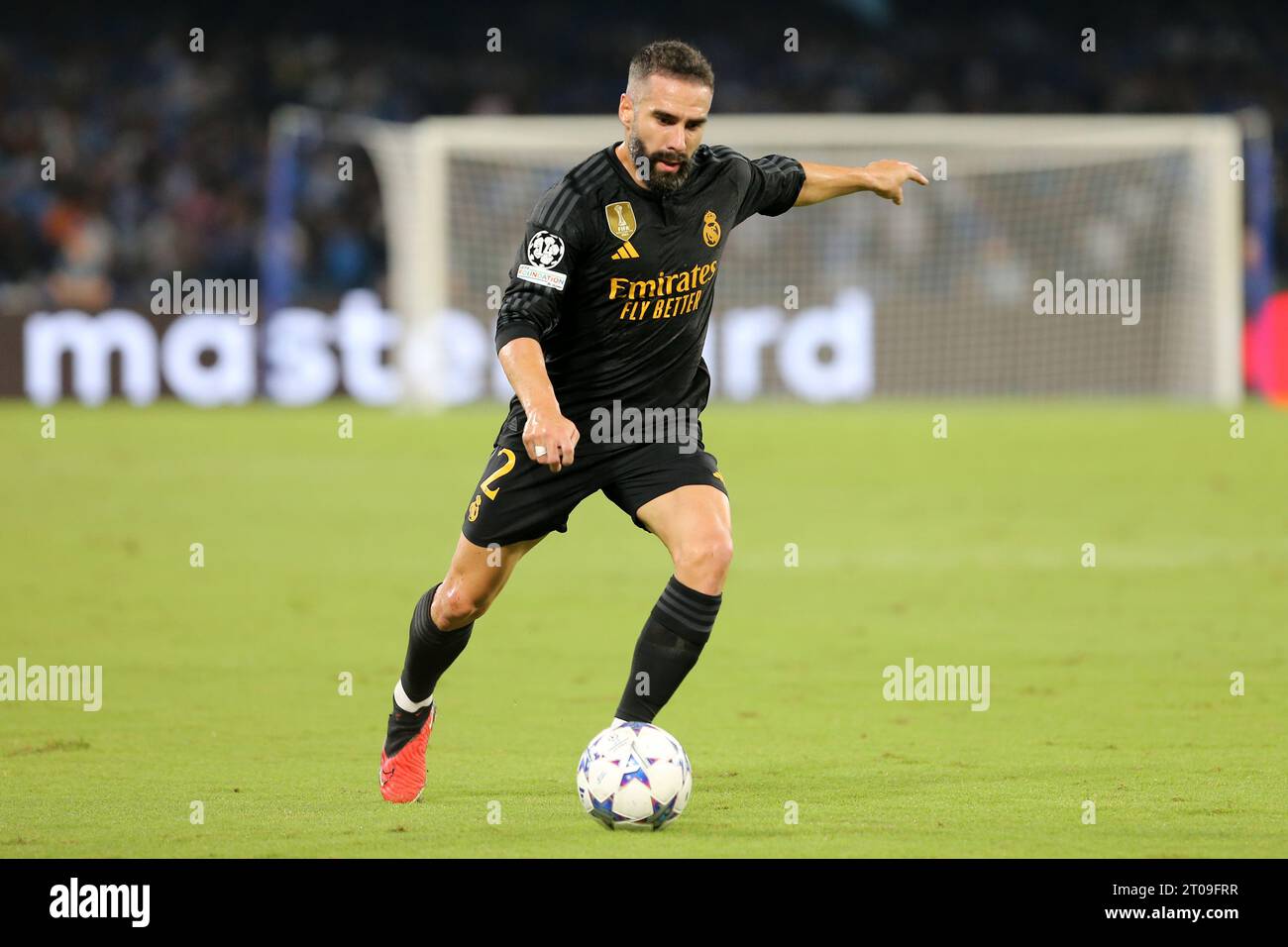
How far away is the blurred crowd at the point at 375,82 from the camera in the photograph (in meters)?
28.0

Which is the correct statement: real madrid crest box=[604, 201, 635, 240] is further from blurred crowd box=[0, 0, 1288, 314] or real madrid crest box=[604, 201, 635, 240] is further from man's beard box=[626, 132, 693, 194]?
blurred crowd box=[0, 0, 1288, 314]

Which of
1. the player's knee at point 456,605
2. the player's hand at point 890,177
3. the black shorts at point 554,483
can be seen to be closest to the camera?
the black shorts at point 554,483

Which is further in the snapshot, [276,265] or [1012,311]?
[276,265]

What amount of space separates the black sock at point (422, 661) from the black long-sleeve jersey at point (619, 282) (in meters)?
0.69

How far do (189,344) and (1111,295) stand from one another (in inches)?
463

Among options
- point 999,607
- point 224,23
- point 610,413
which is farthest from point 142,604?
point 224,23

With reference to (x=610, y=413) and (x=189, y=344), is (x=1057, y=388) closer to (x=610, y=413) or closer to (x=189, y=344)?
(x=189, y=344)

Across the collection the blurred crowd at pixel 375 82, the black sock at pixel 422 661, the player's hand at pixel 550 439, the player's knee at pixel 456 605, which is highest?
the blurred crowd at pixel 375 82

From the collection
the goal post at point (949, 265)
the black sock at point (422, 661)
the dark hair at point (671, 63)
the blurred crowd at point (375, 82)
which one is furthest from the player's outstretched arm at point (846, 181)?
the blurred crowd at point (375, 82)

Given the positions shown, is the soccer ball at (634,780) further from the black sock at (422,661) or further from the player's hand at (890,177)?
the player's hand at (890,177)

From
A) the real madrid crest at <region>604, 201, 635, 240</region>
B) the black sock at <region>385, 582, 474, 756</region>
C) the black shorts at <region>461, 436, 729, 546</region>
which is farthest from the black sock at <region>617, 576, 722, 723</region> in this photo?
the real madrid crest at <region>604, 201, 635, 240</region>

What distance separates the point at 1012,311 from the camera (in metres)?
23.8

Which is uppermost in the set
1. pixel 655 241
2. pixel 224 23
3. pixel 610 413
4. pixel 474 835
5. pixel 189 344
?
pixel 224 23

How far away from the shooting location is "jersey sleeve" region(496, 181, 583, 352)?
5.91 metres
